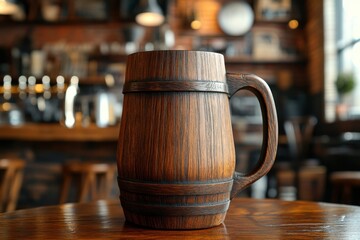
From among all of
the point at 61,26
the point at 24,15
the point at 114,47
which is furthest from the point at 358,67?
the point at 24,15

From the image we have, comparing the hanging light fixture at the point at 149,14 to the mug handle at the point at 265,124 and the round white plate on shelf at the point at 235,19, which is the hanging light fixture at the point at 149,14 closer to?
the round white plate on shelf at the point at 235,19

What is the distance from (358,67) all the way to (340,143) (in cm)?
116

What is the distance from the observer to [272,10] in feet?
23.2

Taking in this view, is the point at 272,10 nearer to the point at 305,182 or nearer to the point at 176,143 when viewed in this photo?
the point at 305,182

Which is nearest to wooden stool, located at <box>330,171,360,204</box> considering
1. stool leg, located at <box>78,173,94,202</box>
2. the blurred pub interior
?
stool leg, located at <box>78,173,94,202</box>

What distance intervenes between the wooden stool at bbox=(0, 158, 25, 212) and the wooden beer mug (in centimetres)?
→ 291

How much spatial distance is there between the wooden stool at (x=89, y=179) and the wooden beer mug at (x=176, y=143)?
275 cm

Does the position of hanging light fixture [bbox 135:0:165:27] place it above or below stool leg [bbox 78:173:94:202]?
above

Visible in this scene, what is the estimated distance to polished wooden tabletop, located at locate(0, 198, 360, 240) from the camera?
0.66 metres

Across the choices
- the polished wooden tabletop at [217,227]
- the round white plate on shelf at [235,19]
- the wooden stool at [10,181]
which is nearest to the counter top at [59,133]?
the wooden stool at [10,181]

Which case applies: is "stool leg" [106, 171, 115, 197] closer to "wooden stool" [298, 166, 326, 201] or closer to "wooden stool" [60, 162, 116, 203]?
"wooden stool" [60, 162, 116, 203]

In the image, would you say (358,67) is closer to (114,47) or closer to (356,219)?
(114,47)

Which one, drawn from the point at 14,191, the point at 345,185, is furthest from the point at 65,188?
the point at 345,185

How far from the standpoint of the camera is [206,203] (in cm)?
71
